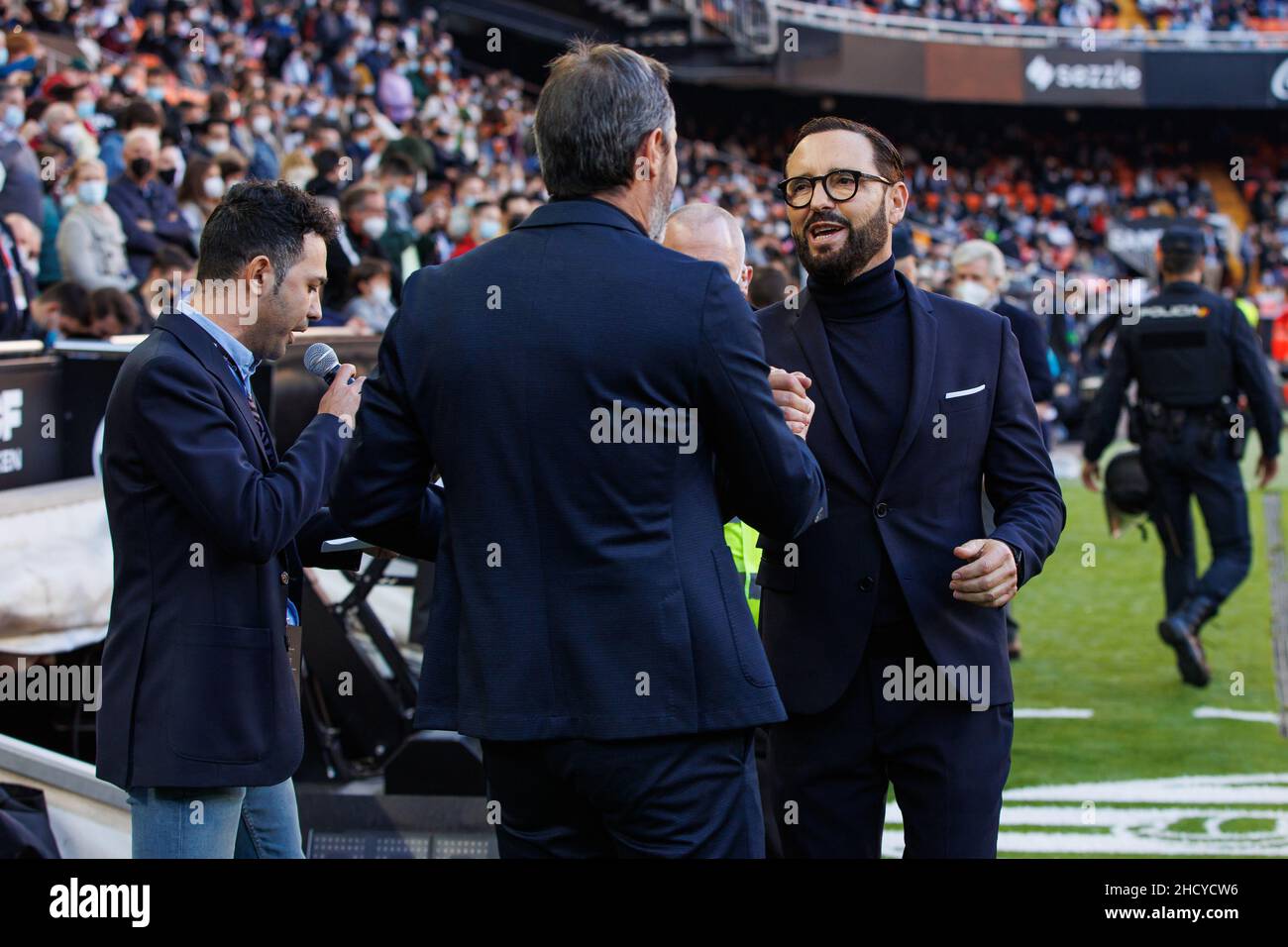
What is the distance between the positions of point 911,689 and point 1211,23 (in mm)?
37323

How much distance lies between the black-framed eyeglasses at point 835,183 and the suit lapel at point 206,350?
3.81ft

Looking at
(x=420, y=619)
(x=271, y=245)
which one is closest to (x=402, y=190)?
(x=420, y=619)

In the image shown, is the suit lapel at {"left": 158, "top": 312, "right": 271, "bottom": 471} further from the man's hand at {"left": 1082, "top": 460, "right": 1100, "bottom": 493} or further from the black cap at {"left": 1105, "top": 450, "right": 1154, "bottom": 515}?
the black cap at {"left": 1105, "top": 450, "right": 1154, "bottom": 515}

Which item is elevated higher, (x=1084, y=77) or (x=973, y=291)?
(x=1084, y=77)

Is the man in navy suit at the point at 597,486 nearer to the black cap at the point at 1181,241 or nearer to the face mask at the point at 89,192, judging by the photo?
the black cap at the point at 1181,241

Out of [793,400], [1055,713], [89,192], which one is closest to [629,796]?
[793,400]

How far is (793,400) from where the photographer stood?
8.73ft

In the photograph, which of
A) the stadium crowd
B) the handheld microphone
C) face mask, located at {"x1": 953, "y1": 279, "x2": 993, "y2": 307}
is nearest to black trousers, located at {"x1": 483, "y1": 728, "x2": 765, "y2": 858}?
the handheld microphone

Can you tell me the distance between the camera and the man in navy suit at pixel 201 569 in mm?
2840

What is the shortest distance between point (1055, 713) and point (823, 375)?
457cm

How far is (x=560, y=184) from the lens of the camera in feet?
7.97

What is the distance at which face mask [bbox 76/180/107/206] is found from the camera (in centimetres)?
862

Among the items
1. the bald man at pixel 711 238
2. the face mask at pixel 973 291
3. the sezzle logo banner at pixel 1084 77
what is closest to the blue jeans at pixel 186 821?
the bald man at pixel 711 238

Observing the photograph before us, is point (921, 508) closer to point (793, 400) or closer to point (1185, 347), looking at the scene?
point (793, 400)
